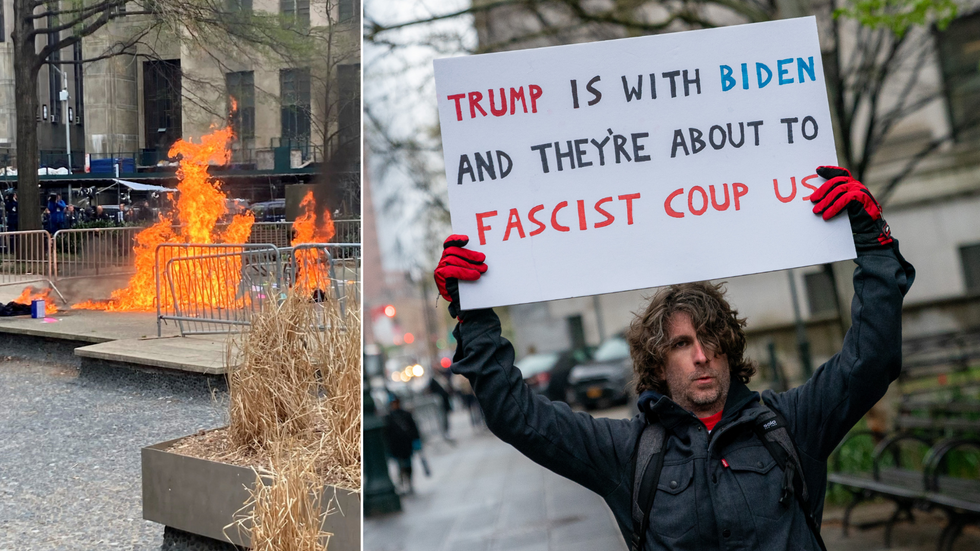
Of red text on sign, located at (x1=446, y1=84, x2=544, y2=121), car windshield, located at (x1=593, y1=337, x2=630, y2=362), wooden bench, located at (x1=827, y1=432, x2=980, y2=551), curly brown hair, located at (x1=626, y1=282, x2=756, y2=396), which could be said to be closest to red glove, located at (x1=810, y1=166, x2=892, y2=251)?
curly brown hair, located at (x1=626, y1=282, x2=756, y2=396)

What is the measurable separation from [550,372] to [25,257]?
55.3 ft

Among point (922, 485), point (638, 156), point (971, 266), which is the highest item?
point (971, 266)

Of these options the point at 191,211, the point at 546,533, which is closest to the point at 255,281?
the point at 191,211

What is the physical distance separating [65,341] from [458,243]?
222 cm

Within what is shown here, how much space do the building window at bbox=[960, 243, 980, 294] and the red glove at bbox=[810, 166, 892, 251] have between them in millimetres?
14004

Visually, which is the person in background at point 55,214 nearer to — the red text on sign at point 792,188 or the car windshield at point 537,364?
the red text on sign at point 792,188

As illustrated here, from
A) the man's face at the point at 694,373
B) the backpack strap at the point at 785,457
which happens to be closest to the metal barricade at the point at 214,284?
the man's face at the point at 694,373

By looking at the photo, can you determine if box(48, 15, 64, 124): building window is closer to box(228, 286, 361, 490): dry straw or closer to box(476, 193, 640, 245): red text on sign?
box(228, 286, 361, 490): dry straw

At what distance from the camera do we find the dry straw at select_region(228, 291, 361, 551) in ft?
12.2

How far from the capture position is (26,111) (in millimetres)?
3811

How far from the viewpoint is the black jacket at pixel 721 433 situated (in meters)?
2.31

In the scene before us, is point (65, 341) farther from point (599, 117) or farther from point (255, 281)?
point (599, 117)

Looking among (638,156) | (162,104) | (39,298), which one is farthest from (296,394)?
(638,156)

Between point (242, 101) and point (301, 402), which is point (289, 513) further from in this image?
point (242, 101)
